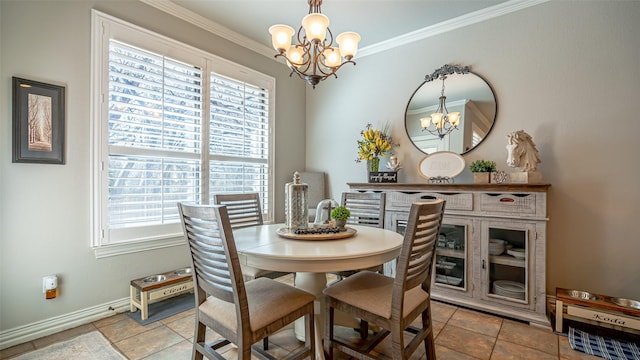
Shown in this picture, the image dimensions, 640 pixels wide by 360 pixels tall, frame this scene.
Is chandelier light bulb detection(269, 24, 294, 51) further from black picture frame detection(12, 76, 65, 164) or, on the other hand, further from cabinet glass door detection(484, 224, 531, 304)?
cabinet glass door detection(484, 224, 531, 304)

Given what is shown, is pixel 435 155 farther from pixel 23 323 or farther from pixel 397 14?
pixel 23 323

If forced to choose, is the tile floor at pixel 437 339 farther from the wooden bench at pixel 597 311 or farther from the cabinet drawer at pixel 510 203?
the cabinet drawer at pixel 510 203

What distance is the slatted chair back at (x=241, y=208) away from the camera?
243 centimetres

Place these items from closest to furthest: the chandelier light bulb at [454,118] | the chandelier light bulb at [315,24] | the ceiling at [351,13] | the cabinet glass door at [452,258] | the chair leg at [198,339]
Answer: the chair leg at [198,339]
the chandelier light bulb at [315,24]
the cabinet glass door at [452,258]
the ceiling at [351,13]
the chandelier light bulb at [454,118]


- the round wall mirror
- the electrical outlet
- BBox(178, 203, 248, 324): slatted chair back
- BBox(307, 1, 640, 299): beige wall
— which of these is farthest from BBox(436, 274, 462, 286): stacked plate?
the electrical outlet

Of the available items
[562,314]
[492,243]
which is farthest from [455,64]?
[562,314]

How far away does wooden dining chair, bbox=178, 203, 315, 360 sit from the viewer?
4.22 feet

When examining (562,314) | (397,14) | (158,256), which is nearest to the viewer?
(562,314)

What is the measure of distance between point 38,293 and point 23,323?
20 centimetres

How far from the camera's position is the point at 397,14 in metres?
2.94

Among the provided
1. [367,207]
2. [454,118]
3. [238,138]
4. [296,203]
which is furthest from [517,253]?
[238,138]

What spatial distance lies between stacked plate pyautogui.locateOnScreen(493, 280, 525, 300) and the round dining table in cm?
129

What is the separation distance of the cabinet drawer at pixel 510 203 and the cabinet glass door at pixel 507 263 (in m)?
0.14

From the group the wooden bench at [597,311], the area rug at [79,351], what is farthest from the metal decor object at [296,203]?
the wooden bench at [597,311]
